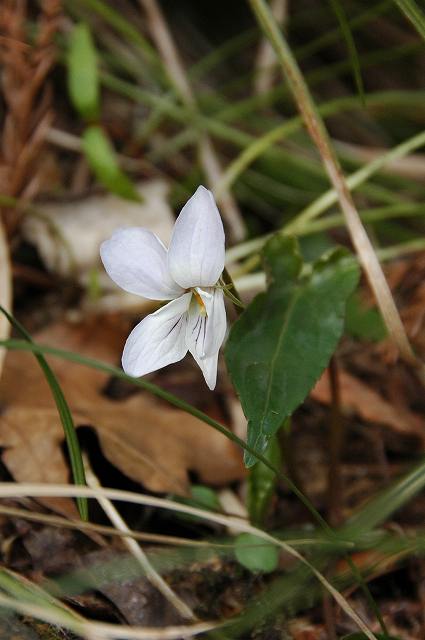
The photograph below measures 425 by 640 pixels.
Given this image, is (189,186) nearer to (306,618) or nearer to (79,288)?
(79,288)

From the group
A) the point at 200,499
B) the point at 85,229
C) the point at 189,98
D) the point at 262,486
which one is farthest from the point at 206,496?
the point at 189,98

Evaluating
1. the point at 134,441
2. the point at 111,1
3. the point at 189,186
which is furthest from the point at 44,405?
the point at 111,1

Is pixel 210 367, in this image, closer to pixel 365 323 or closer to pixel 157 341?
pixel 157 341

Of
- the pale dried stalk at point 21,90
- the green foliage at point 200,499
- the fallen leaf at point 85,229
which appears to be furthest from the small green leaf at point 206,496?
the pale dried stalk at point 21,90

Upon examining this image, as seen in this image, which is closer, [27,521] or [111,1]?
[27,521]

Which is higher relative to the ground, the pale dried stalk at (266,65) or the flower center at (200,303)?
the pale dried stalk at (266,65)

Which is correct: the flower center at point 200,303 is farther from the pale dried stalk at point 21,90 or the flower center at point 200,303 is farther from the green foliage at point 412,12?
the pale dried stalk at point 21,90

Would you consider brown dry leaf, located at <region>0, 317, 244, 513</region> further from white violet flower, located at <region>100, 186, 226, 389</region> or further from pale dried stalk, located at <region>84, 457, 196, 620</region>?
white violet flower, located at <region>100, 186, 226, 389</region>
